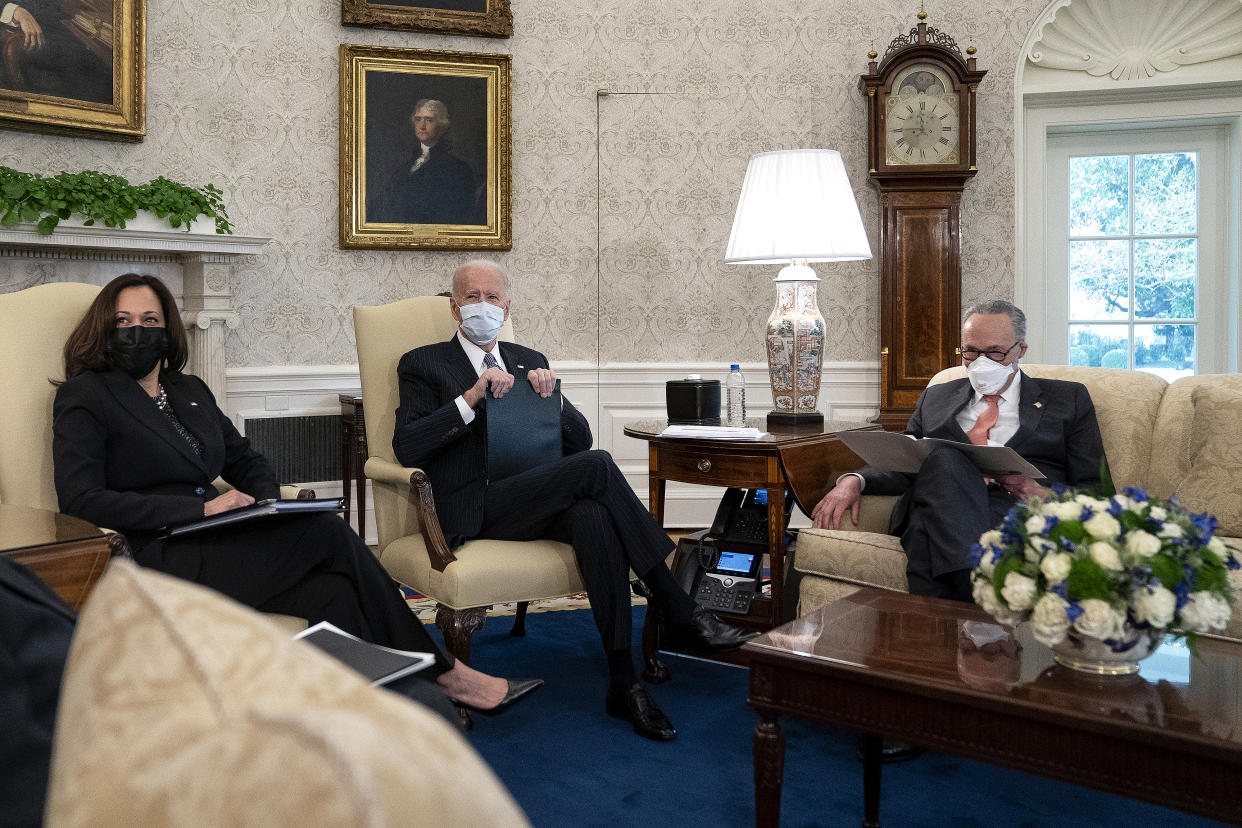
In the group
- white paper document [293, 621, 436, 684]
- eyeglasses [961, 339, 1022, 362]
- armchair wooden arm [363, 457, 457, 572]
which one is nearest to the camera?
white paper document [293, 621, 436, 684]

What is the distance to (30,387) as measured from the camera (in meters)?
2.49

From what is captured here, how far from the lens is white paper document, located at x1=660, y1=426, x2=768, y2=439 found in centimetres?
291

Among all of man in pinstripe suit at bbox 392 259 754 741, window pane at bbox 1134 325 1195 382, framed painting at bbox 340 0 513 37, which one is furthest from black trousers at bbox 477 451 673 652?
window pane at bbox 1134 325 1195 382

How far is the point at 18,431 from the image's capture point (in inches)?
96.8

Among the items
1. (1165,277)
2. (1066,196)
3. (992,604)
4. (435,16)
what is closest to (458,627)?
(992,604)

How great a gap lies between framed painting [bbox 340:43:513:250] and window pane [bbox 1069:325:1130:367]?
9.49ft

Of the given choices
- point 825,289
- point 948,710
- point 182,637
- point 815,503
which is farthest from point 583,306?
point 182,637

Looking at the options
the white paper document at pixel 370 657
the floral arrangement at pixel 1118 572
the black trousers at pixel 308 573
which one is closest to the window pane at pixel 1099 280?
the floral arrangement at pixel 1118 572

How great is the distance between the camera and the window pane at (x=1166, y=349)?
16.6 ft

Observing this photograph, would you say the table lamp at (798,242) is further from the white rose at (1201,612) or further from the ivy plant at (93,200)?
the ivy plant at (93,200)

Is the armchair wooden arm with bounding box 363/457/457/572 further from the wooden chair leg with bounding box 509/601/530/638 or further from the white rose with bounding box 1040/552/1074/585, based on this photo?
the white rose with bounding box 1040/552/1074/585

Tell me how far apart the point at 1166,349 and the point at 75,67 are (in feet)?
16.7

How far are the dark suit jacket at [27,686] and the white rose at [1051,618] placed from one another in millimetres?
1357

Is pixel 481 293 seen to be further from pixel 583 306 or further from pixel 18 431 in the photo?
pixel 583 306
